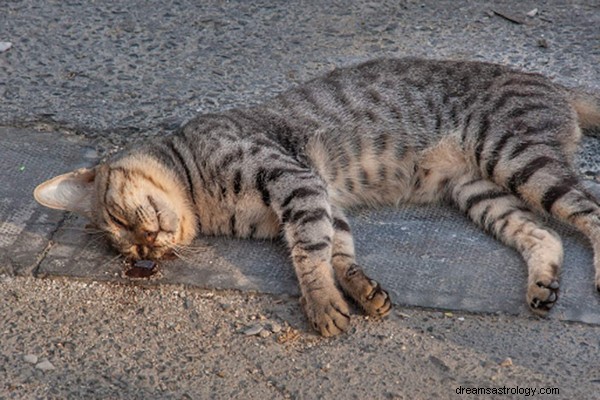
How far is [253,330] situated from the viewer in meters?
4.16

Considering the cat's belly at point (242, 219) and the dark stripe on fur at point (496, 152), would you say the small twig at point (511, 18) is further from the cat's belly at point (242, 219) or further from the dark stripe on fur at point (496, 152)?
the cat's belly at point (242, 219)

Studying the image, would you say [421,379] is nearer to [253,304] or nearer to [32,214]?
[253,304]

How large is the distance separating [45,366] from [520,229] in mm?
2229

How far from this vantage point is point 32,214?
5.05 metres

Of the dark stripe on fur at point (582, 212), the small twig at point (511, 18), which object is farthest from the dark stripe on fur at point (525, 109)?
the small twig at point (511, 18)

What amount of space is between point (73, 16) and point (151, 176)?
8.15ft

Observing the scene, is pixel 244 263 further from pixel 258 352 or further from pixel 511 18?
pixel 511 18

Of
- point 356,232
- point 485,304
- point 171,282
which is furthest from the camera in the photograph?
point 356,232

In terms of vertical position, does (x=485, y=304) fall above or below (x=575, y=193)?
below

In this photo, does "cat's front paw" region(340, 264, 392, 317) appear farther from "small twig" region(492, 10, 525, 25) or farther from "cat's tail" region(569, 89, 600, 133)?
"small twig" region(492, 10, 525, 25)

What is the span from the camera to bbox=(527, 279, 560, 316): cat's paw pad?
13.5ft

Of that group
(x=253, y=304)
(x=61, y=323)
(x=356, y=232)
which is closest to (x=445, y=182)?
(x=356, y=232)

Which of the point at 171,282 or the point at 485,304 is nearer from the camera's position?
the point at 485,304

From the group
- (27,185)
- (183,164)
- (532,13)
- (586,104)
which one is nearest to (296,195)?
(183,164)
